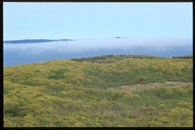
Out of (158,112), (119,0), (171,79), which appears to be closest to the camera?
(119,0)

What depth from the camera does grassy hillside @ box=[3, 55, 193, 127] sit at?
1552cm

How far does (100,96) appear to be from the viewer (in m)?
20.6

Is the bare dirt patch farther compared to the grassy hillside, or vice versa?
the bare dirt patch

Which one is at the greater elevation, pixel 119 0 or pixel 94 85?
pixel 119 0

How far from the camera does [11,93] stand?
1973cm

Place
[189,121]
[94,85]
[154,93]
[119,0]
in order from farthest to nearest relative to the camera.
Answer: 1. [94,85]
2. [154,93]
3. [189,121]
4. [119,0]

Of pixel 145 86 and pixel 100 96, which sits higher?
pixel 145 86

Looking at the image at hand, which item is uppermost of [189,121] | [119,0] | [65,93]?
[119,0]

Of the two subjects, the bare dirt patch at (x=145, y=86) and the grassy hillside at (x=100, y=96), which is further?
the bare dirt patch at (x=145, y=86)

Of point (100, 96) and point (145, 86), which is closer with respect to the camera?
point (100, 96)

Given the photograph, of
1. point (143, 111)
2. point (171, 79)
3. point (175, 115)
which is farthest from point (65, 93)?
point (171, 79)

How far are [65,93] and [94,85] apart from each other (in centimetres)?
443

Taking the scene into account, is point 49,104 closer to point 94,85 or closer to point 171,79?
point 94,85

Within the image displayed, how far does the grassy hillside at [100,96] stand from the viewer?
50.9 ft
